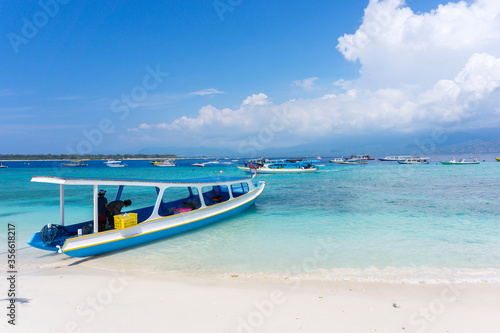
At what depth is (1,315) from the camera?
6.00 m

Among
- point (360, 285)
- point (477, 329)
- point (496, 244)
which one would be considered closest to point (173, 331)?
point (360, 285)

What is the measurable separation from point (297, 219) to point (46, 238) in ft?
40.9

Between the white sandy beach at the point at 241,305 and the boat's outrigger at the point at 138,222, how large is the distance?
4.28 feet

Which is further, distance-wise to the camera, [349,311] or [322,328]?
[349,311]

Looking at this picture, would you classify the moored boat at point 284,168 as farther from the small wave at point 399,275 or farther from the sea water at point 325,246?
the small wave at point 399,275

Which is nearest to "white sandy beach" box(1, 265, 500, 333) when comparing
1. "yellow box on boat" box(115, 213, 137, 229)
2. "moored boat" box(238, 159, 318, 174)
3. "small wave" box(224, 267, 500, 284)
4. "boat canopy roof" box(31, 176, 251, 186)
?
"small wave" box(224, 267, 500, 284)

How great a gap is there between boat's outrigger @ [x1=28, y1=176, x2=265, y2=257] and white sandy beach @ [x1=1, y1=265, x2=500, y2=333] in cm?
130

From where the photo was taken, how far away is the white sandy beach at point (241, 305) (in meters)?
5.80

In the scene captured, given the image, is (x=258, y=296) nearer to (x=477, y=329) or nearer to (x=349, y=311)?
(x=349, y=311)

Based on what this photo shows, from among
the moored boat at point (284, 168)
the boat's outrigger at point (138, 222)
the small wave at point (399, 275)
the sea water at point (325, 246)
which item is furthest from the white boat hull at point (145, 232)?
the moored boat at point (284, 168)

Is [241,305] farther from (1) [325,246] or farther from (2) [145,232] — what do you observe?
(2) [145,232]

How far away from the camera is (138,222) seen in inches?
510

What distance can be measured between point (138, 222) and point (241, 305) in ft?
26.3

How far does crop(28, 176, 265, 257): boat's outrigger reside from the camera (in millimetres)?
9664
